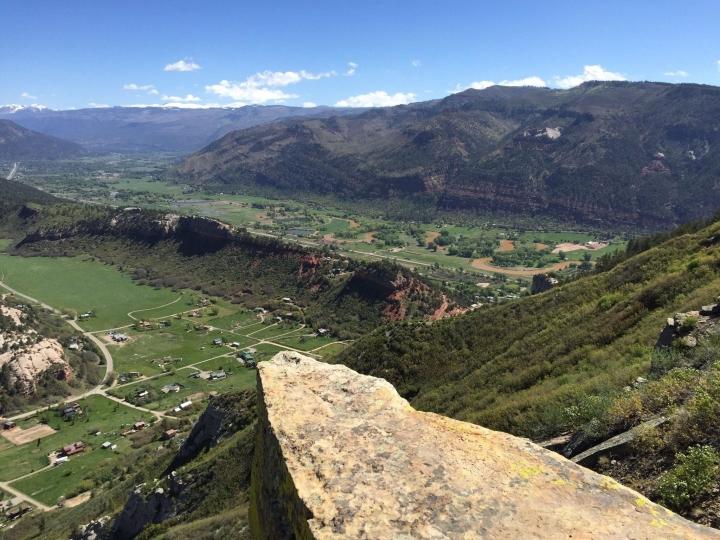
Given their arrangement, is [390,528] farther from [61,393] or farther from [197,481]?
[61,393]

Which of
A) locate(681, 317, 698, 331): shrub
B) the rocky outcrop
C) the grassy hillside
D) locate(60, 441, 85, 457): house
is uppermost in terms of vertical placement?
locate(681, 317, 698, 331): shrub

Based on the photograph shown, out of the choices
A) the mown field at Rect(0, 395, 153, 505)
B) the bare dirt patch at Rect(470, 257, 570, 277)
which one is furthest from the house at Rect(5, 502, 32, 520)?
the bare dirt patch at Rect(470, 257, 570, 277)

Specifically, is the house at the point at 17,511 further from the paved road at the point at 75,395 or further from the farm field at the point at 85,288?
the farm field at the point at 85,288

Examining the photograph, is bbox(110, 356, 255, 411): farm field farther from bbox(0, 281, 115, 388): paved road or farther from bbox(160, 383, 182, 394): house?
bbox(0, 281, 115, 388): paved road

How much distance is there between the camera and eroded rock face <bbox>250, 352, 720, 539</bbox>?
7.88 metres

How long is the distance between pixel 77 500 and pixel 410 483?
58.7 metres

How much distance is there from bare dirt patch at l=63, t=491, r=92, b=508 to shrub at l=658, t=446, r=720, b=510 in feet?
192

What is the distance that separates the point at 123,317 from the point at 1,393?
41.8 meters

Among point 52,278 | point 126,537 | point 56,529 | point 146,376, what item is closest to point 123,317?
point 146,376

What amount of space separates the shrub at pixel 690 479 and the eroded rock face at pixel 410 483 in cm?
126

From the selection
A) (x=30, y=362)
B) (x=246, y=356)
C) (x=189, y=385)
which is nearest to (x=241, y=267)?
(x=246, y=356)

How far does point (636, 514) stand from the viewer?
799 cm

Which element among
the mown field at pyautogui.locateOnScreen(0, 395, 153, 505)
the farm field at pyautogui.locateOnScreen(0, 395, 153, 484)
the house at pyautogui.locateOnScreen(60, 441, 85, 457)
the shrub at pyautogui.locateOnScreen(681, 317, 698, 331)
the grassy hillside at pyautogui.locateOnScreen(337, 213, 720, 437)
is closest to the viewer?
the shrub at pyautogui.locateOnScreen(681, 317, 698, 331)

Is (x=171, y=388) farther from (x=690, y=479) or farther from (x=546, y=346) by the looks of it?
(x=690, y=479)
